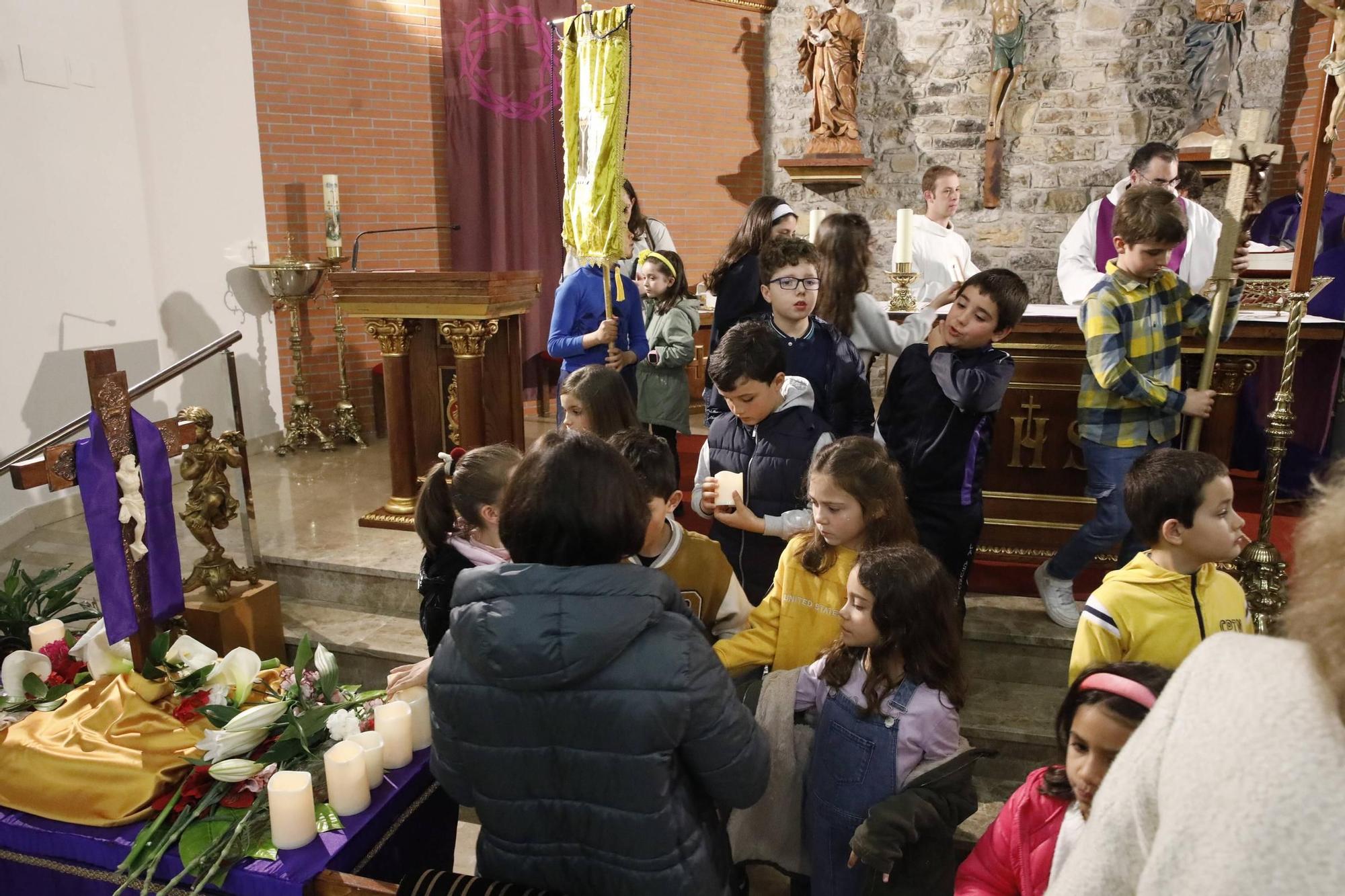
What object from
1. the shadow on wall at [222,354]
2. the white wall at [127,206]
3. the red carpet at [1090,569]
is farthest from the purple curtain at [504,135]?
the red carpet at [1090,569]

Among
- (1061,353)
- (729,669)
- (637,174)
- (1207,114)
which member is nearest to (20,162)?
(637,174)

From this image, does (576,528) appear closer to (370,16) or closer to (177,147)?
(177,147)

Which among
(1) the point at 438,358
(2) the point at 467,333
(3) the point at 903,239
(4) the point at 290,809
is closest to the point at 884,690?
(4) the point at 290,809

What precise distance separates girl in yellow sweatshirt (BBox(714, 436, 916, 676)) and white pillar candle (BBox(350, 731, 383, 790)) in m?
0.81

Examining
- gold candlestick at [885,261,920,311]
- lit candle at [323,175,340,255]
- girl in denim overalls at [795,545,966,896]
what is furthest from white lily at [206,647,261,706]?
lit candle at [323,175,340,255]

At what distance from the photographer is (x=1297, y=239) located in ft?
10.3

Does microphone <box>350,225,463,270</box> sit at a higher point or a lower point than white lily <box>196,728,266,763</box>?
higher

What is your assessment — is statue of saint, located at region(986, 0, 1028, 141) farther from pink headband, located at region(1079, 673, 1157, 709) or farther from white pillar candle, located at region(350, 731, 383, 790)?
white pillar candle, located at region(350, 731, 383, 790)

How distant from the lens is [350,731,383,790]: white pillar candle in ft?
6.93

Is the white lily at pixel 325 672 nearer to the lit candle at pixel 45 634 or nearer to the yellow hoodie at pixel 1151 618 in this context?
the lit candle at pixel 45 634

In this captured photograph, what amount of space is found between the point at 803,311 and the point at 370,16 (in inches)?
194

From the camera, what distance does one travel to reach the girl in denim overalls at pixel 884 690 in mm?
1867

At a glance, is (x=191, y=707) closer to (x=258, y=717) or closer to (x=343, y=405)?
(x=258, y=717)

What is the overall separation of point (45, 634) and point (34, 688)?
31cm
